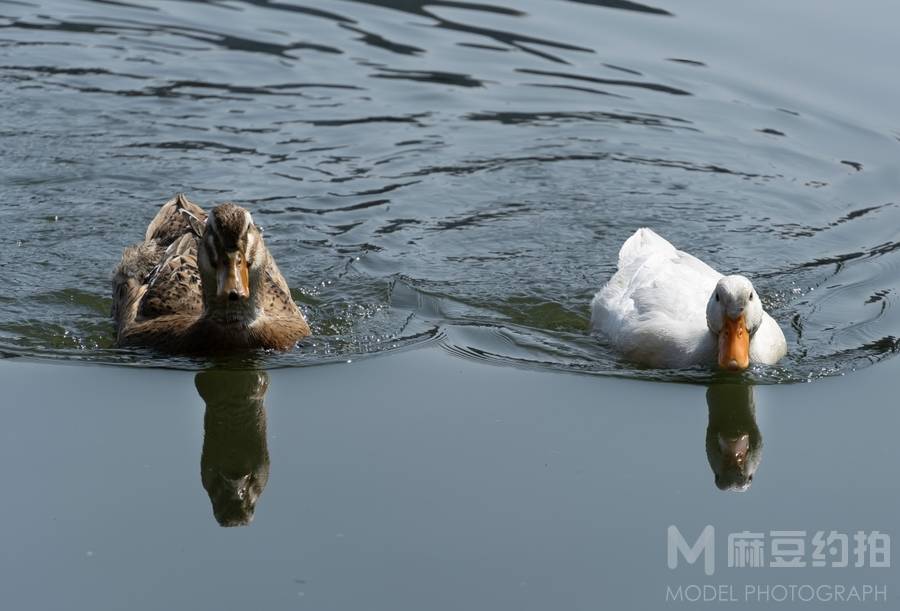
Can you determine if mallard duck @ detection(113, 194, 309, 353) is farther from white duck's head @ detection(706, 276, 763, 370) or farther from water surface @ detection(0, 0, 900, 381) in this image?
white duck's head @ detection(706, 276, 763, 370)

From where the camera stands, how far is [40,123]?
14594 millimetres

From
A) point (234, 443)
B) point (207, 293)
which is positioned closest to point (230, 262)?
point (207, 293)

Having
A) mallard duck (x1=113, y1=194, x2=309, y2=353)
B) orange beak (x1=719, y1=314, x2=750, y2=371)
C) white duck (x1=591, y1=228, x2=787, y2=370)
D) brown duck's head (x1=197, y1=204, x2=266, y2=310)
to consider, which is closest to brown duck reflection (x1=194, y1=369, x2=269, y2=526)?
mallard duck (x1=113, y1=194, x2=309, y2=353)

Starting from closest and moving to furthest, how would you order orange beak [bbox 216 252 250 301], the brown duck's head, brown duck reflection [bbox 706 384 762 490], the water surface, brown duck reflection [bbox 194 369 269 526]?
brown duck reflection [bbox 194 369 269 526]
brown duck reflection [bbox 706 384 762 490]
the brown duck's head
orange beak [bbox 216 252 250 301]
the water surface

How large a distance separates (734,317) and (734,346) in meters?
0.19

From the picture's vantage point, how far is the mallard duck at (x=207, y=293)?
981 centimetres

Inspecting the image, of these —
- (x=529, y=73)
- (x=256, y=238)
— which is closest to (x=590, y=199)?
(x=529, y=73)

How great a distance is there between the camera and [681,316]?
34.2 feet

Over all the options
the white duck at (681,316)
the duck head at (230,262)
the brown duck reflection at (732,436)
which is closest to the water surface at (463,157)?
the white duck at (681,316)

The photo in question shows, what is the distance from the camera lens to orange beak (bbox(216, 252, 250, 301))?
9781mm

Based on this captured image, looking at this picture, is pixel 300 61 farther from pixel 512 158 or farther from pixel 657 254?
pixel 657 254

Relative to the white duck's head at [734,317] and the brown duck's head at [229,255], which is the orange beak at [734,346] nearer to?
the white duck's head at [734,317]

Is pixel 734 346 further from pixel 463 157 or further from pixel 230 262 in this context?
pixel 463 157

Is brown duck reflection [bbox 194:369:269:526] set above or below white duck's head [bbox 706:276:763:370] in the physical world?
below
